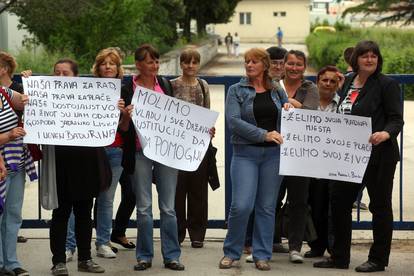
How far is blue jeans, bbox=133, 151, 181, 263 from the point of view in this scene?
6.50 meters

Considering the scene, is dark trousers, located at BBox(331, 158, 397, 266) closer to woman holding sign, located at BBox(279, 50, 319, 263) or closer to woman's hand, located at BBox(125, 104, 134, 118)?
woman holding sign, located at BBox(279, 50, 319, 263)

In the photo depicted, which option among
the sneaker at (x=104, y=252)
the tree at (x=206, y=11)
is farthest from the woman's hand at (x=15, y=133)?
the tree at (x=206, y=11)

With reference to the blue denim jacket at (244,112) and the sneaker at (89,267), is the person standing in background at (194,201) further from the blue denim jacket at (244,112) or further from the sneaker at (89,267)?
the sneaker at (89,267)

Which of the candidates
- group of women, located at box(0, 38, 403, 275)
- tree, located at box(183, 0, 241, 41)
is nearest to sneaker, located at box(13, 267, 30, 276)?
group of women, located at box(0, 38, 403, 275)

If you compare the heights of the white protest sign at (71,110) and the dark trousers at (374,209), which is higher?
the white protest sign at (71,110)

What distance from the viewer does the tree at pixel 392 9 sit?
186 ft

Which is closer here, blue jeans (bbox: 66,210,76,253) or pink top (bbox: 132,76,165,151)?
pink top (bbox: 132,76,165,151)

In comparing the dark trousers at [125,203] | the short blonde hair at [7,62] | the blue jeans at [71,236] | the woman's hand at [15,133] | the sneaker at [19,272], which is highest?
the short blonde hair at [7,62]

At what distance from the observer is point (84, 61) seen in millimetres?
21625

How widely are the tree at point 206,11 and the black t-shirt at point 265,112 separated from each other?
39.9 metres

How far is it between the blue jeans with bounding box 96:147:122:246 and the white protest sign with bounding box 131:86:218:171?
1.50 feet

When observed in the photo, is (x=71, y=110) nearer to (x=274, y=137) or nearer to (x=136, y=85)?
(x=136, y=85)

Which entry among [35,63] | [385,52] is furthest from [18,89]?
[385,52]

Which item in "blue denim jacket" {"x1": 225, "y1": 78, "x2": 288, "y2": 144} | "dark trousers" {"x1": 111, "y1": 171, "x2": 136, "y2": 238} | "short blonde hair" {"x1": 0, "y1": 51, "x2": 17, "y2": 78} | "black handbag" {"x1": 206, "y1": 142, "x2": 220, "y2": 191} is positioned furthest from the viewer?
"black handbag" {"x1": 206, "y1": 142, "x2": 220, "y2": 191}
